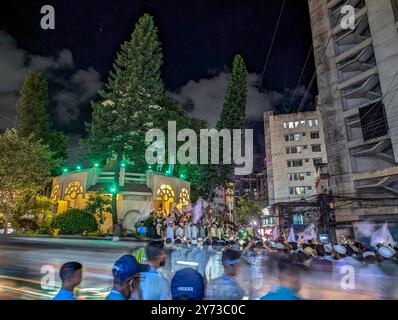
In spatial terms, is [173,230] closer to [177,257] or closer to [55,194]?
[177,257]

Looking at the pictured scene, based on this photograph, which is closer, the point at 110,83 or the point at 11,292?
the point at 11,292

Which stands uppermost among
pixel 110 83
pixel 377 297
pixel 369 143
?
pixel 110 83

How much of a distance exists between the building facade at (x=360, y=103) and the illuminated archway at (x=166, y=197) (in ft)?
45.7

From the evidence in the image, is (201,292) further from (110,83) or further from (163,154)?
(163,154)

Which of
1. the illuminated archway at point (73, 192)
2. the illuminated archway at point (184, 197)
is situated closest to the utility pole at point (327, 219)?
the illuminated archway at point (184, 197)

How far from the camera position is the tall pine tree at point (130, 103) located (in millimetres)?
19656

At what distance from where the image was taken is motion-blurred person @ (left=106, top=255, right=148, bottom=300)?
260 cm

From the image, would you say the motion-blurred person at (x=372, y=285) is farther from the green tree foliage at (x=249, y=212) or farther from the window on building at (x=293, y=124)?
the green tree foliage at (x=249, y=212)

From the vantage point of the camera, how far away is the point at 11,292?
3.04 metres

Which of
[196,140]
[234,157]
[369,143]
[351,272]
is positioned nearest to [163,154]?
[196,140]

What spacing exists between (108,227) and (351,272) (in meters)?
18.5

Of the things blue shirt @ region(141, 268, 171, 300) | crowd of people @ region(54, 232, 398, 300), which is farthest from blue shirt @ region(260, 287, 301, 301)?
blue shirt @ region(141, 268, 171, 300)

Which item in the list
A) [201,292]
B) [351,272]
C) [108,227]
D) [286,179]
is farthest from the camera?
[286,179]

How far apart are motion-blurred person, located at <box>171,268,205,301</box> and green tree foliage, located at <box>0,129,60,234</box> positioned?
1756 cm
